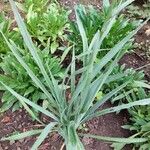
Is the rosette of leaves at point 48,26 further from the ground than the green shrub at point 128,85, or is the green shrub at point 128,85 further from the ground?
the rosette of leaves at point 48,26

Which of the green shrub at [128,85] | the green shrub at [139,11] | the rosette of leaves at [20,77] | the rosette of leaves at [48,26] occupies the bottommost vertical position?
the green shrub at [128,85]

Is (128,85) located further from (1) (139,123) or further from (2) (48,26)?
(2) (48,26)

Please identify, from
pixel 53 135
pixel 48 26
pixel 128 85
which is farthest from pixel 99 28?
pixel 53 135

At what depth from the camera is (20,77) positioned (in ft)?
9.55

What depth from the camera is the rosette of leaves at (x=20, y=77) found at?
9.59ft

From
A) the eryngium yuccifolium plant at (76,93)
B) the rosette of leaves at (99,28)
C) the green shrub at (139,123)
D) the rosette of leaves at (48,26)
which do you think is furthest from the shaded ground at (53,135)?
the rosette of leaves at (48,26)

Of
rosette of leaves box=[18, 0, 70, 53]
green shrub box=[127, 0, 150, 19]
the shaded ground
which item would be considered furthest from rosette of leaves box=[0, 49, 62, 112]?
green shrub box=[127, 0, 150, 19]

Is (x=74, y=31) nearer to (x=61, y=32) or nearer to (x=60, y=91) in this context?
(x=61, y=32)

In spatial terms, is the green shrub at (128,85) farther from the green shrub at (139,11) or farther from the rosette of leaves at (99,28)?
the green shrub at (139,11)

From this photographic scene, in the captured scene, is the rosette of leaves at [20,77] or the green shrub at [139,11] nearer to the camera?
the rosette of leaves at [20,77]

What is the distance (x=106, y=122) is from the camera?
310cm

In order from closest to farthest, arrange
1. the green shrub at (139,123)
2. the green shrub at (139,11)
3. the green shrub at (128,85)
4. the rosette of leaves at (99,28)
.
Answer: the green shrub at (139,123)
the green shrub at (128,85)
the rosette of leaves at (99,28)
the green shrub at (139,11)

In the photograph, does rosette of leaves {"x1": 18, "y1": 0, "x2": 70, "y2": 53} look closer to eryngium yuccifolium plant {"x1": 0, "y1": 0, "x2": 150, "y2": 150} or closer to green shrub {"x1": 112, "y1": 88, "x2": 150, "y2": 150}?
eryngium yuccifolium plant {"x1": 0, "y1": 0, "x2": 150, "y2": 150}

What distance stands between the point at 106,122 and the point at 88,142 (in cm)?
26
